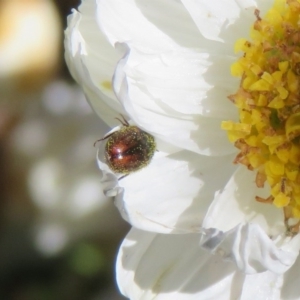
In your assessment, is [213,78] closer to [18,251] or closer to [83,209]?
[83,209]

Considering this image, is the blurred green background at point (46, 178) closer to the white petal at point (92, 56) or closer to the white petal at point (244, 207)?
the white petal at point (92, 56)

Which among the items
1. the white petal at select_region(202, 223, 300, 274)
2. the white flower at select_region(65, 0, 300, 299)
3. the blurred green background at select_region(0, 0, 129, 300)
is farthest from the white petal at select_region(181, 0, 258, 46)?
the blurred green background at select_region(0, 0, 129, 300)

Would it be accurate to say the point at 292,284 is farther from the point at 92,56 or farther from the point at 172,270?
the point at 92,56

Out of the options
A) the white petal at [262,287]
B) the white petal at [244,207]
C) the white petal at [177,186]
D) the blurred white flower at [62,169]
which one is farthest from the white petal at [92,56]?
the blurred white flower at [62,169]

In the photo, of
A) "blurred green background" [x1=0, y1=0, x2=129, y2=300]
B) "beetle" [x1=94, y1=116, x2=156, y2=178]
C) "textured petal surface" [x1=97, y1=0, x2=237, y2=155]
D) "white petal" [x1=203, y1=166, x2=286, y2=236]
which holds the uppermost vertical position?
"textured petal surface" [x1=97, y1=0, x2=237, y2=155]

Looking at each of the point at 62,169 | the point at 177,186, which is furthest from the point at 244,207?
the point at 62,169

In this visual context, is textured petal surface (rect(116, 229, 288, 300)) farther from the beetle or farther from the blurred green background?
the blurred green background
